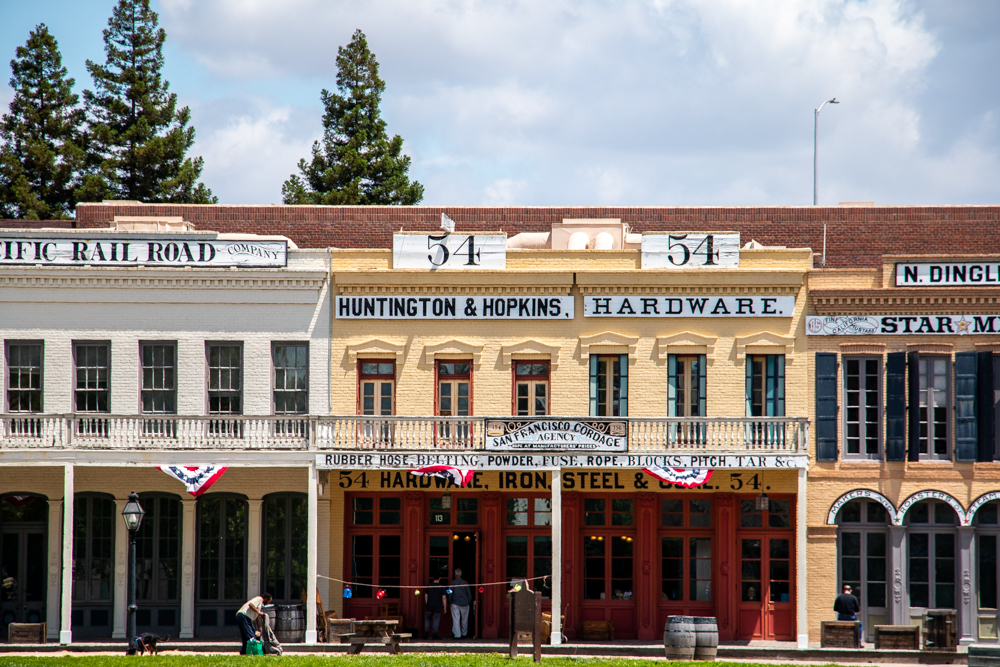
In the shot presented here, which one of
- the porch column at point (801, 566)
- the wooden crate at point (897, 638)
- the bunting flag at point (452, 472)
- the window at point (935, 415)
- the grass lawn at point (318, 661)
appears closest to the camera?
the grass lawn at point (318, 661)

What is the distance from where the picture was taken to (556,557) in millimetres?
24766

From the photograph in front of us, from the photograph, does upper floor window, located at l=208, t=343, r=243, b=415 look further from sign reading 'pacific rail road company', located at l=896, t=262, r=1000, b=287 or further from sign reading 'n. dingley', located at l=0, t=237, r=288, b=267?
sign reading 'pacific rail road company', located at l=896, t=262, r=1000, b=287

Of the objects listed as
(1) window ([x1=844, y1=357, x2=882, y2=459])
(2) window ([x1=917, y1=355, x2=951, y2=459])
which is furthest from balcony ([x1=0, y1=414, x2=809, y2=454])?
(2) window ([x1=917, y1=355, x2=951, y2=459])

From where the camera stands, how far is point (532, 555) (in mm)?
26875

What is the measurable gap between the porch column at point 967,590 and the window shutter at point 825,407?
3191 millimetres

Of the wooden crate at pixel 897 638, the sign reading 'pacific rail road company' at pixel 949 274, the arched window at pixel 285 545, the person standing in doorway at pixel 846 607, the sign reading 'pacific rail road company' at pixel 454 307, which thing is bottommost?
the wooden crate at pixel 897 638

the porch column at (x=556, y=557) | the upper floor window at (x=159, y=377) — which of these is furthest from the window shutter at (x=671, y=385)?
the upper floor window at (x=159, y=377)

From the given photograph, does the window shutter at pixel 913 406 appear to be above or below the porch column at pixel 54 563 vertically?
above

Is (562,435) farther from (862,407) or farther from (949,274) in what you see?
(949,274)

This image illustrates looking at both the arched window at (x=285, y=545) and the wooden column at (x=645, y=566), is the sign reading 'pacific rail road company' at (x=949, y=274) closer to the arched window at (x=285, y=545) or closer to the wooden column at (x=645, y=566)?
the wooden column at (x=645, y=566)

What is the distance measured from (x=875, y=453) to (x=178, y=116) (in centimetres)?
2998

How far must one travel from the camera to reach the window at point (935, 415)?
26.0 meters

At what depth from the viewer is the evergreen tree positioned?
1693 inches

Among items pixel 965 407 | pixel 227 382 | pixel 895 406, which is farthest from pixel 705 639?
pixel 227 382
